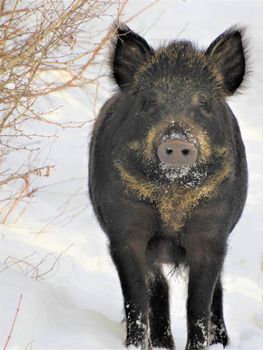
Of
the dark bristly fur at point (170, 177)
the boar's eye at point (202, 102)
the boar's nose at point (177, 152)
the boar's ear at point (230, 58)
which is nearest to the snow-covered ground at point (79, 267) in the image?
the boar's ear at point (230, 58)

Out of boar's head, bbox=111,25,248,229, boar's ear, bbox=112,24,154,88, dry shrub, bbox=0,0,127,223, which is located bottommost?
boar's head, bbox=111,25,248,229

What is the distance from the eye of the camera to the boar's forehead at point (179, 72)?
196 inches

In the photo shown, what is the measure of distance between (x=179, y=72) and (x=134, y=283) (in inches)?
49.5

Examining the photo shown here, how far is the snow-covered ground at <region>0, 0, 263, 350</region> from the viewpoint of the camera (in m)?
5.07

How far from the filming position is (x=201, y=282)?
511 centimetres

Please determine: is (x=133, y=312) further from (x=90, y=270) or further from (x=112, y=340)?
(x=90, y=270)

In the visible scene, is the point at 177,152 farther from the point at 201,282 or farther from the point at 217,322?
the point at 217,322

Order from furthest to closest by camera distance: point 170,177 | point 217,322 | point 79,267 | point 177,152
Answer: point 79,267 < point 217,322 < point 170,177 < point 177,152

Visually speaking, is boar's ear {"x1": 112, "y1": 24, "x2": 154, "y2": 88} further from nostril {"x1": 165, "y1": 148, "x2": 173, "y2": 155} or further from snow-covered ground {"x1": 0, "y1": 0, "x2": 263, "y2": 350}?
nostril {"x1": 165, "y1": 148, "x2": 173, "y2": 155}

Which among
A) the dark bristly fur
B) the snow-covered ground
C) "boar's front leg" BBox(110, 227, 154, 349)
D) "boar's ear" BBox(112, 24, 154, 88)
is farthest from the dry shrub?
"boar's front leg" BBox(110, 227, 154, 349)

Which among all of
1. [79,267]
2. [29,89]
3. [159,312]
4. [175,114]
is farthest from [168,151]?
[79,267]

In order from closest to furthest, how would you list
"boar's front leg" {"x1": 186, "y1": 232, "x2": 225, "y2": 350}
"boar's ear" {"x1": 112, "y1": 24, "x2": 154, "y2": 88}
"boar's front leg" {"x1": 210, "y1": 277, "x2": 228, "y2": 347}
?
"boar's front leg" {"x1": 186, "y1": 232, "x2": 225, "y2": 350}, "boar's ear" {"x1": 112, "y1": 24, "x2": 154, "y2": 88}, "boar's front leg" {"x1": 210, "y1": 277, "x2": 228, "y2": 347}

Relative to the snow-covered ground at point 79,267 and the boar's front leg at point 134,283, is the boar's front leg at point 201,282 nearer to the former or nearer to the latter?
the boar's front leg at point 134,283

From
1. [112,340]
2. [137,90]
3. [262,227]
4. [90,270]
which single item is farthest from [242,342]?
[262,227]
